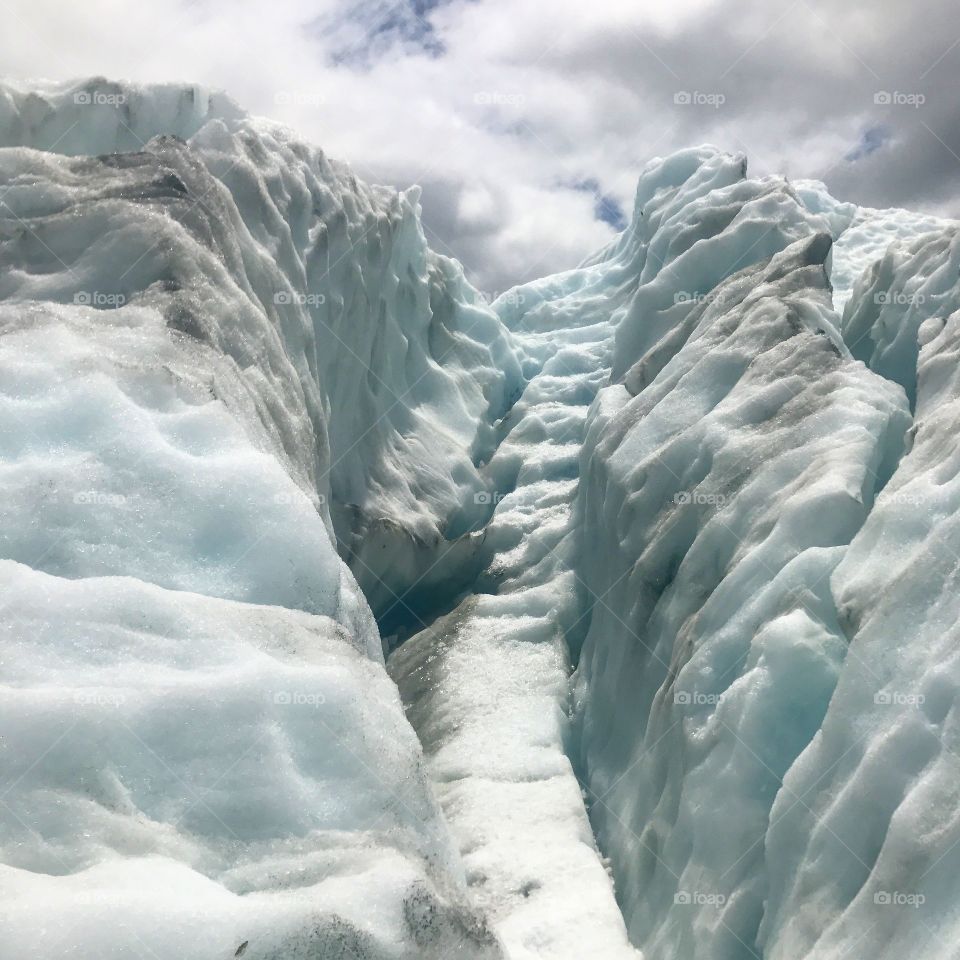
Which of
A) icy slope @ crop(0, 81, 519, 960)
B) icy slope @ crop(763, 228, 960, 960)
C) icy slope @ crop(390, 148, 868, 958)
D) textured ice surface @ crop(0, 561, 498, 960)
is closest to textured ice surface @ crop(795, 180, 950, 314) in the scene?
icy slope @ crop(390, 148, 868, 958)

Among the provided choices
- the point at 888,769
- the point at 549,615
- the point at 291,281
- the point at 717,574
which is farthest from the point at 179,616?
the point at 549,615

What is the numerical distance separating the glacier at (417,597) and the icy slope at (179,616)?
0.7 inches

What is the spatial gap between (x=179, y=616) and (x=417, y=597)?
24.7 feet

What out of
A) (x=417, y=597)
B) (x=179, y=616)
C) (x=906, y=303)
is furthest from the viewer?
(x=417, y=597)

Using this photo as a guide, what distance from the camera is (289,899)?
370cm

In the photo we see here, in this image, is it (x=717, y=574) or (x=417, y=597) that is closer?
(x=717, y=574)

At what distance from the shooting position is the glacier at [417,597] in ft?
13.2

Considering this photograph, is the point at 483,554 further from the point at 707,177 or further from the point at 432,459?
the point at 707,177

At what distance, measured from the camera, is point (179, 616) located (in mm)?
4660

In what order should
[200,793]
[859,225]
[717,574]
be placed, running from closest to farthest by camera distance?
1. [200,793]
2. [717,574]
3. [859,225]

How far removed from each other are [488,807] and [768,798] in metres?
2.69

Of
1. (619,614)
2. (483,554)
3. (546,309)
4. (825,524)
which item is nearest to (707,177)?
(546,309)

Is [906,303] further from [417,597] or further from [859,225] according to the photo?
[859,225]

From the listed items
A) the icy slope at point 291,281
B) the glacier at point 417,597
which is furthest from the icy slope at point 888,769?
the icy slope at point 291,281
